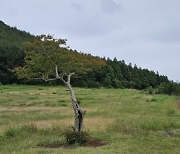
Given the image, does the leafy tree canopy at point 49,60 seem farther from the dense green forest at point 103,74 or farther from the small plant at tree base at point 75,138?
the dense green forest at point 103,74

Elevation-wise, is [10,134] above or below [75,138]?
below

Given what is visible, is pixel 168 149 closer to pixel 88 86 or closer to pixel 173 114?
pixel 173 114

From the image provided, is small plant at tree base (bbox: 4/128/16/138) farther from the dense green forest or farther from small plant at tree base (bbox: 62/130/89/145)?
the dense green forest

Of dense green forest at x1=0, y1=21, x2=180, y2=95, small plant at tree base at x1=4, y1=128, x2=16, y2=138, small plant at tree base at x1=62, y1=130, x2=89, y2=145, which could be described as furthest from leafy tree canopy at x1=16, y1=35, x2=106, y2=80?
dense green forest at x1=0, y1=21, x2=180, y2=95

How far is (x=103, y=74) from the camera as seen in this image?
4124 inches

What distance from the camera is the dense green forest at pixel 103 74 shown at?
87.4 m

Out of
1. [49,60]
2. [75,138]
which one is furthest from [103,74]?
[75,138]

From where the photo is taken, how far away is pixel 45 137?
19.0 metres

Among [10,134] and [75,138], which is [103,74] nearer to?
[10,134]

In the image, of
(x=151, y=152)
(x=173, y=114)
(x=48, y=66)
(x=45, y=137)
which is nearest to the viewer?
(x=151, y=152)

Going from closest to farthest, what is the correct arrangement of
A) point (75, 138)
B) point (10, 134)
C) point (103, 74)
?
1. point (75, 138)
2. point (10, 134)
3. point (103, 74)

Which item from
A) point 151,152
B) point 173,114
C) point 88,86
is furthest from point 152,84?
point 151,152

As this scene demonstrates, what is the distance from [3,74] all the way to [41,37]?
226 feet

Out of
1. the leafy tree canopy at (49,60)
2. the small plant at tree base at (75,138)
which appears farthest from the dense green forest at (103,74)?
the small plant at tree base at (75,138)
